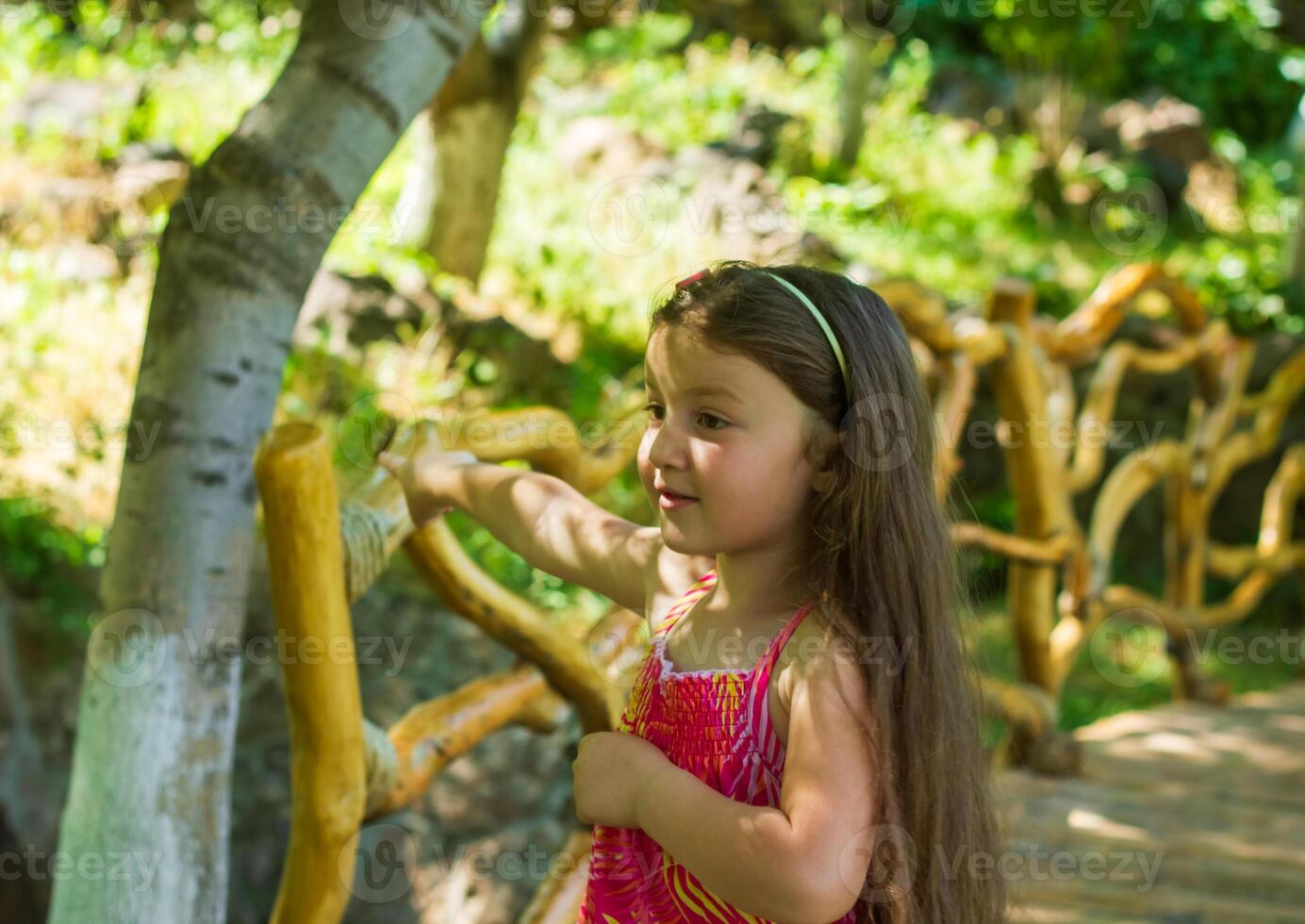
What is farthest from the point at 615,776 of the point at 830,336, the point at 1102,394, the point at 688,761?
the point at 1102,394

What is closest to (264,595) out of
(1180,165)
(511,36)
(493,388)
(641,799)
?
(493,388)

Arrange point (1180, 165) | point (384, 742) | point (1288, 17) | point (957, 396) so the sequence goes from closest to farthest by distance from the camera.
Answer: point (384, 742) < point (957, 396) < point (1288, 17) < point (1180, 165)

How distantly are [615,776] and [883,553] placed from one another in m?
0.30

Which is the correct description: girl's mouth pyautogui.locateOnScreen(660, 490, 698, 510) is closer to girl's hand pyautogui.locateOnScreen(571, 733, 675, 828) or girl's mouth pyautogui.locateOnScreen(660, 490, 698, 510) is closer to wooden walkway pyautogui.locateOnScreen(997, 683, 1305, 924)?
girl's hand pyautogui.locateOnScreen(571, 733, 675, 828)

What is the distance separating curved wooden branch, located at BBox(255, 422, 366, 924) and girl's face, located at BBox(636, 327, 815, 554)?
1.15ft

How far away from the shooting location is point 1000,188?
9.01 m

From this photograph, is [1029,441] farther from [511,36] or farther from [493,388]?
[511,36]

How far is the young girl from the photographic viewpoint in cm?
A: 102

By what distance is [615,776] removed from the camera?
1.09 metres

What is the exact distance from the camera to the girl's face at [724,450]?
1061mm

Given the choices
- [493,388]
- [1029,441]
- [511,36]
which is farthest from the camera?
[511,36]

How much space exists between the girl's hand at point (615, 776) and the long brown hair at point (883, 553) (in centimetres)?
19

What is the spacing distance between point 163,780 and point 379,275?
4491mm

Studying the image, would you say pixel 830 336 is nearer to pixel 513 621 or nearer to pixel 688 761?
pixel 688 761
